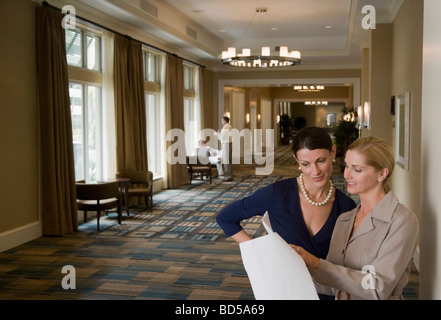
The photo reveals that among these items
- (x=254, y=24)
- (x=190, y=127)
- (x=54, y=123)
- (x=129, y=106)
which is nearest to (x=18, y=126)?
(x=54, y=123)

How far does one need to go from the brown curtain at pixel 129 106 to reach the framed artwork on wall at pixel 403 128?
209 inches

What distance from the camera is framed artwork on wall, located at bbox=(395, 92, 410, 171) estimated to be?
22.7ft

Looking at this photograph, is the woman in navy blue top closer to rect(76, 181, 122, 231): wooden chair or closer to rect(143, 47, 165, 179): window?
rect(76, 181, 122, 231): wooden chair

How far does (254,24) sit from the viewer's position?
14.0 metres

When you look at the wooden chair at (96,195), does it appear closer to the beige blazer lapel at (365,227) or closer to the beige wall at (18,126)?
the beige wall at (18,126)

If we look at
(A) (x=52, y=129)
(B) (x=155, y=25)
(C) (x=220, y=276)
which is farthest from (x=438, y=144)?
(B) (x=155, y=25)

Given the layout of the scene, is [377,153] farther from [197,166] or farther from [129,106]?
[197,166]

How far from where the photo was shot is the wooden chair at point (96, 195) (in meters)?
8.20

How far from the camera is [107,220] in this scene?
9.12 m

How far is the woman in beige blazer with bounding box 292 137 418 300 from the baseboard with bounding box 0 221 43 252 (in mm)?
5907

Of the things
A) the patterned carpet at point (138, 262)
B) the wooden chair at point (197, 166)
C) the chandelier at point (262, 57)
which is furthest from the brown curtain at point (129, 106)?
the wooden chair at point (197, 166)

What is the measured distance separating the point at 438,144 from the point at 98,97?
9.03 meters
